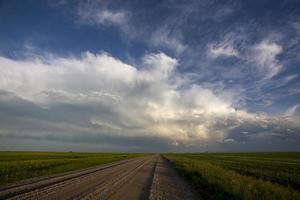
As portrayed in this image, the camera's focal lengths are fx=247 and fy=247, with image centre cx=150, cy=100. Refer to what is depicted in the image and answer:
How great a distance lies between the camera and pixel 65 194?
1217cm

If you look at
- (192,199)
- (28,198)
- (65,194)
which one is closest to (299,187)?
(192,199)

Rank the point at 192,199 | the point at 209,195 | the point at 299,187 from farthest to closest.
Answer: the point at 299,187
the point at 209,195
the point at 192,199

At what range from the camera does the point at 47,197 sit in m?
11.3

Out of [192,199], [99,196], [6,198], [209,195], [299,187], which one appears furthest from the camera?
[299,187]

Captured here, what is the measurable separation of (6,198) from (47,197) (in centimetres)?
166

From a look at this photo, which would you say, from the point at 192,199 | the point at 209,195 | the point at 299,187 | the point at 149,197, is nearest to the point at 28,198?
the point at 149,197

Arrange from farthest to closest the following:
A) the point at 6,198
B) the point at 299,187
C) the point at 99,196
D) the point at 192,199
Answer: the point at 299,187 → the point at 192,199 → the point at 99,196 → the point at 6,198

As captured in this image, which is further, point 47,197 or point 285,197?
point 285,197

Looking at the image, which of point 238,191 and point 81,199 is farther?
point 238,191

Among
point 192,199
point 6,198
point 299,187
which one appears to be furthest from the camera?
point 299,187

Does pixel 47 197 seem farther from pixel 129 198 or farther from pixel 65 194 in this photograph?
pixel 129 198

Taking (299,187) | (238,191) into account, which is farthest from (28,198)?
(299,187)

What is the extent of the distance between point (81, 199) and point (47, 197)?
1.67m

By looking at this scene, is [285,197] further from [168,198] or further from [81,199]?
[81,199]
